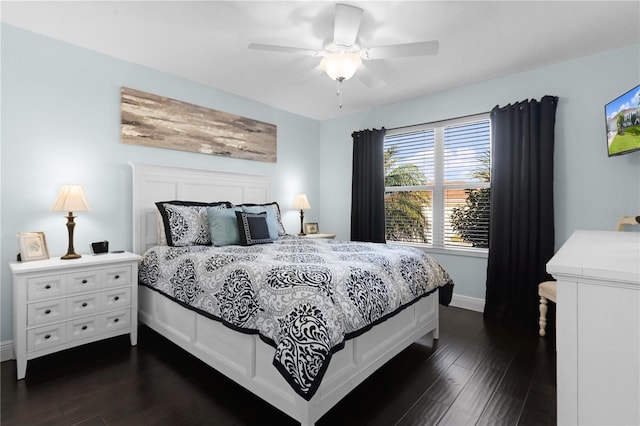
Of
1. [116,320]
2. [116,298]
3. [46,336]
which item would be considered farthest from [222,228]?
[46,336]

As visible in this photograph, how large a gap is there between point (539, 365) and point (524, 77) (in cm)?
269

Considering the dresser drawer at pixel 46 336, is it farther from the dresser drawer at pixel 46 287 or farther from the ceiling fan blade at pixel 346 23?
the ceiling fan blade at pixel 346 23

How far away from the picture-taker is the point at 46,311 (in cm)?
220

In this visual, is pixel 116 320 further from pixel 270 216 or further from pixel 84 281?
pixel 270 216

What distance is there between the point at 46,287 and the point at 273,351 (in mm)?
1760

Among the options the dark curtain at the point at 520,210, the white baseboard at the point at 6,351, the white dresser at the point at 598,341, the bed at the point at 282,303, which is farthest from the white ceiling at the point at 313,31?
the white baseboard at the point at 6,351

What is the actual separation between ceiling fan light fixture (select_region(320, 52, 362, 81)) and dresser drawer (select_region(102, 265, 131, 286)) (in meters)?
2.25

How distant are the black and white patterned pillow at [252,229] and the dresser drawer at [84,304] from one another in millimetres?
1172

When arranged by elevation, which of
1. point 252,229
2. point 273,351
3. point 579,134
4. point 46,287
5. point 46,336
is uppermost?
point 579,134

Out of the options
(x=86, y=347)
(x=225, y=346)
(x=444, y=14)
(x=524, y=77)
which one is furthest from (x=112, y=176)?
(x=524, y=77)

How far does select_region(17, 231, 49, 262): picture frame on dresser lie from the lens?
2.35m

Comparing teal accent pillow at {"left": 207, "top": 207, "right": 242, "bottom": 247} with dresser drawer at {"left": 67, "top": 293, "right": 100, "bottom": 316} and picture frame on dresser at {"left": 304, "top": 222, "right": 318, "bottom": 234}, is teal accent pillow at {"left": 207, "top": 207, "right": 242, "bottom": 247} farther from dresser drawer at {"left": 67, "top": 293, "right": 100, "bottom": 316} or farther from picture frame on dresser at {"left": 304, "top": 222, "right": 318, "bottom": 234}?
picture frame on dresser at {"left": 304, "top": 222, "right": 318, "bottom": 234}

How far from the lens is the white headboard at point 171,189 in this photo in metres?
3.04

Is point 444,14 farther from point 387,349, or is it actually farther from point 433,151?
point 387,349
